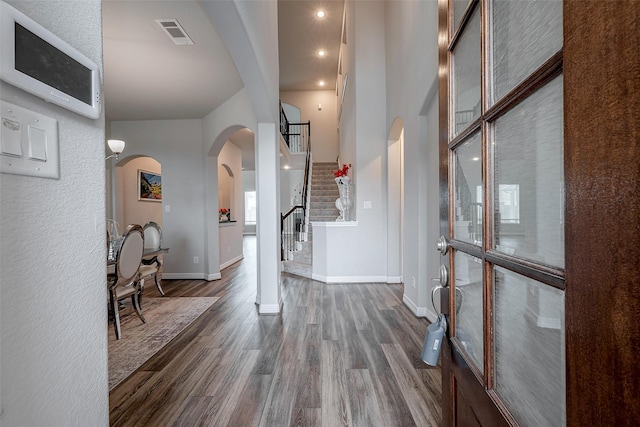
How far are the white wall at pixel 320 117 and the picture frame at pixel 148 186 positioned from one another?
4.70 meters

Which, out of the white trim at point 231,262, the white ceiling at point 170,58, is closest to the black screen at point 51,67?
the white ceiling at point 170,58

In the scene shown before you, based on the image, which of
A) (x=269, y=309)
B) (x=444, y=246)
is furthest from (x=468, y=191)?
(x=269, y=309)

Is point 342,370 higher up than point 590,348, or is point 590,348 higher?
point 590,348

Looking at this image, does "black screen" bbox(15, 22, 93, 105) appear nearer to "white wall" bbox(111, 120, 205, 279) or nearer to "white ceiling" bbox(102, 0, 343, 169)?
"white ceiling" bbox(102, 0, 343, 169)

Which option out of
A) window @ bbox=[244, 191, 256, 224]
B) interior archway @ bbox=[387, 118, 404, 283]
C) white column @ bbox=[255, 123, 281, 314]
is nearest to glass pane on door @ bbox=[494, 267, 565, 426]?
white column @ bbox=[255, 123, 281, 314]

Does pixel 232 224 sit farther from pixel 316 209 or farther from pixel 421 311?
pixel 421 311

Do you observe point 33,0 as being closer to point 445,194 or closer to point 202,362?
point 445,194

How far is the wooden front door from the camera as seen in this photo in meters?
0.35

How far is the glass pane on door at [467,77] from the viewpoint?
83 cm

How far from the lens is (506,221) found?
704 millimetres

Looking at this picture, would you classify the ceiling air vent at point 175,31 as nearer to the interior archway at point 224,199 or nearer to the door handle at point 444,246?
the interior archway at point 224,199

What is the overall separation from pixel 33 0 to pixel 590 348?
0.99 metres

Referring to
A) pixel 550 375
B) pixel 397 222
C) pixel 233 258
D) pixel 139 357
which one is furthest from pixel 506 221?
pixel 233 258

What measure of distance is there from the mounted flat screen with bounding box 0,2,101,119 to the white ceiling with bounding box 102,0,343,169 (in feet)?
6.51
